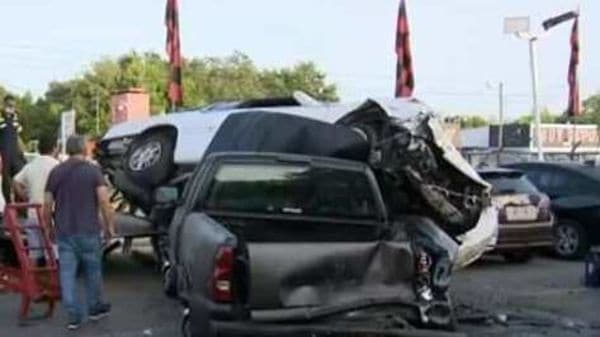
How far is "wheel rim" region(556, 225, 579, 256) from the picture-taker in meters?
16.4

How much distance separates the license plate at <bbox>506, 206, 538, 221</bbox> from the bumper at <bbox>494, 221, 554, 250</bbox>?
0.10 m

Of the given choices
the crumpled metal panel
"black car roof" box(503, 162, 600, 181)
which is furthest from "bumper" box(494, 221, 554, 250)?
the crumpled metal panel

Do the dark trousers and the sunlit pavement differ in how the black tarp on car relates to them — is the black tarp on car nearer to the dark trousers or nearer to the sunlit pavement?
the sunlit pavement

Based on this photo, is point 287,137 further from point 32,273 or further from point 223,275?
point 223,275

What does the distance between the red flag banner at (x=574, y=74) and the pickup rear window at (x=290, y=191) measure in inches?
1161

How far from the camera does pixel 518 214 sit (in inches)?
602

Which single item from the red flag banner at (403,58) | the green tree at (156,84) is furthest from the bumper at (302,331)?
the green tree at (156,84)

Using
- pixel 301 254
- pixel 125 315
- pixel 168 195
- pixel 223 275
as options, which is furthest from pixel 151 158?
pixel 223 275

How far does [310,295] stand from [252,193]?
1.50 m

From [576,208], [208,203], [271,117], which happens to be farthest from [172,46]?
[208,203]

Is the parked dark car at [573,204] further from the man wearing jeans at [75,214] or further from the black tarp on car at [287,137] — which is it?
the man wearing jeans at [75,214]

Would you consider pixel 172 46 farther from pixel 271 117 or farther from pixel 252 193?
pixel 252 193

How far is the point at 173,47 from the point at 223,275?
Result: 21.8 metres

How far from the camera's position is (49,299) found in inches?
409
